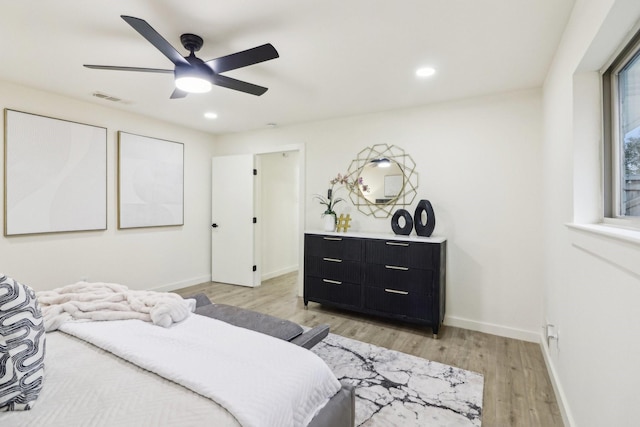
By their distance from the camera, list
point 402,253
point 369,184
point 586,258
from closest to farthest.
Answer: point 586,258, point 402,253, point 369,184

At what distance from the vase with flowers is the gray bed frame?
173 cm

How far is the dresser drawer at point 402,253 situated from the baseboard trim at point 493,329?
80 centimetres

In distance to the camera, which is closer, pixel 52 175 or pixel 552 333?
pixel 552 333

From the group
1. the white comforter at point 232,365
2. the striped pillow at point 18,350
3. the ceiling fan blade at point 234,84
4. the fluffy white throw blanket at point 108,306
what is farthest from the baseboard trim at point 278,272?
the striped pillow at point 18,350

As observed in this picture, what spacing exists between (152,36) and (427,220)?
105 inches

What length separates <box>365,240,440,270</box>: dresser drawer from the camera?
9.32 feet

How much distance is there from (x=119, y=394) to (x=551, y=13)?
276 centimetres

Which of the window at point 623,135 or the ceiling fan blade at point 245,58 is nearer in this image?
the window at point 623,135

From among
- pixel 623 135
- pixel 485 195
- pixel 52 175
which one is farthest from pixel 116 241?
pixel 623 135

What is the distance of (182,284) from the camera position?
4469 mm

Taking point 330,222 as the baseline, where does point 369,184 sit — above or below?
above

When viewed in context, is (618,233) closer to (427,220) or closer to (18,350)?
(427,220)

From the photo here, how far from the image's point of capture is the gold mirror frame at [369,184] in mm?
3410

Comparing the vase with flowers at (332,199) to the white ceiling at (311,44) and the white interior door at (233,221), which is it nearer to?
the white ceiling at (311,44)
